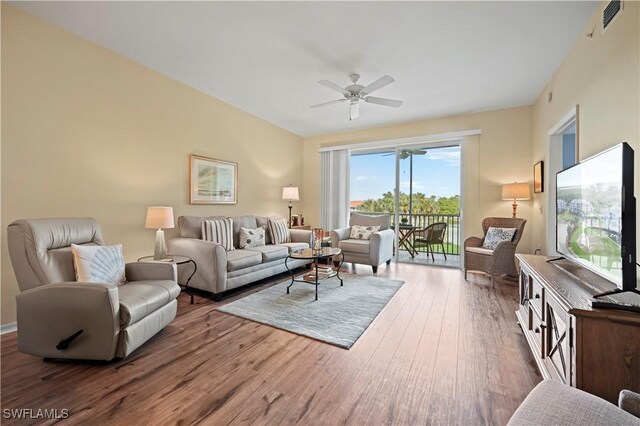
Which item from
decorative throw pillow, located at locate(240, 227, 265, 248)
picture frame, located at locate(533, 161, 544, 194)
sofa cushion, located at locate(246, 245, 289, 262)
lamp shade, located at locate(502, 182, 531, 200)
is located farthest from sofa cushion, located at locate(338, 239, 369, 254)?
picture frame, located at locate(533, 161, 544, 194)

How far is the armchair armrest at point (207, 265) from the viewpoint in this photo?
10.0ft

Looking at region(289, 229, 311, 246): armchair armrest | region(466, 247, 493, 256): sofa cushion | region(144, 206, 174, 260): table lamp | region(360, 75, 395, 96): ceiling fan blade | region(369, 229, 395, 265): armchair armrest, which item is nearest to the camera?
region(360, 75, 395, 96): ceiling fan blade

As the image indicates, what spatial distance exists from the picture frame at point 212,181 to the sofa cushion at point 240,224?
1.26ft

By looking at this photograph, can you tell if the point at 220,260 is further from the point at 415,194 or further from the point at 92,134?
the point at 415,194

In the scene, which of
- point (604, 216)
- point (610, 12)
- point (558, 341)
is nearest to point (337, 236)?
point (558, 341)

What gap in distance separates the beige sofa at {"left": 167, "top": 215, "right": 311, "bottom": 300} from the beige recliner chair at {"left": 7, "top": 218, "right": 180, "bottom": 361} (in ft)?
3.05

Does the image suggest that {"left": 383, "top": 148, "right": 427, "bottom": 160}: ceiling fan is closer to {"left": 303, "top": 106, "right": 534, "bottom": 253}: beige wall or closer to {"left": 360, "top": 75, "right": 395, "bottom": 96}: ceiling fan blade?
{"left": 303, "top": 106, "right": 534, "bottom": 253}: beige wall

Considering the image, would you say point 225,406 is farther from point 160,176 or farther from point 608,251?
point 160,176

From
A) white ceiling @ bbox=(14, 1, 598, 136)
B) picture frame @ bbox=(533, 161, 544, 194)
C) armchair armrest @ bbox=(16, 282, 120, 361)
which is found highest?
white ceiling @ bbox=(14, 1, 598, 136)

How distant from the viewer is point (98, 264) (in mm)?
2154

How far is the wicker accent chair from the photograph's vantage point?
372 cm

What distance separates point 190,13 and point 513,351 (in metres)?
3.72

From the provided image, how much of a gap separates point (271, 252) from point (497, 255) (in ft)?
10.1

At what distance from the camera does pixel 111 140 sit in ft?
9.67
